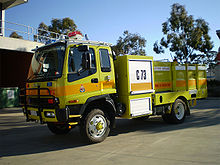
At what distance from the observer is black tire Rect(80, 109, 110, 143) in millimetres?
5855

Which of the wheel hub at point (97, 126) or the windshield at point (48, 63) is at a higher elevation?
the windshield at point (48, 63)

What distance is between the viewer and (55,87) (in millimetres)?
5488

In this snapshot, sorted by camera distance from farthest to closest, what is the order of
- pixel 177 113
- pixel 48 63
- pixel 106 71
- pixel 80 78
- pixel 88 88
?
pixel 177 113 → pixel 106 71 → pixel 48 63 → pixel 88 88 → pixel 80 78

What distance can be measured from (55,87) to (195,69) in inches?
265

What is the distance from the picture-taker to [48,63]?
239 inches

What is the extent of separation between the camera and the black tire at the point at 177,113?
8422 millimetres

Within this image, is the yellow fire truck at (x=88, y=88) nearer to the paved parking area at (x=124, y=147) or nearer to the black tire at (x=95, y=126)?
the black tire at (x=95, y=126)

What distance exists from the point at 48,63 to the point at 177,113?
533 centimetres

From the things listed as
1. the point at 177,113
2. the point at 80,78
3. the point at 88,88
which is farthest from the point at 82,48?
the point at 177,113

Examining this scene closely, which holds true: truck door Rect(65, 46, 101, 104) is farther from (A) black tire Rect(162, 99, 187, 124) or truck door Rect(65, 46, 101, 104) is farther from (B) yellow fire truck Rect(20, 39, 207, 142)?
(A) black tire Rect(162, 99, 187, 124)

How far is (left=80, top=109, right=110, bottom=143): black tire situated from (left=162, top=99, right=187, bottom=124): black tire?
10.4 ft

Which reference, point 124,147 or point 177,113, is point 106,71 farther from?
point 177,113

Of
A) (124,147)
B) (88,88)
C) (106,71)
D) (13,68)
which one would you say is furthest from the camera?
(13,68)

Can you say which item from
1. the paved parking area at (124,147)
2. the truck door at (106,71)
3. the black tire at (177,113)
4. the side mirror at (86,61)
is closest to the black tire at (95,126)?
the paved parking area at (124,147)
